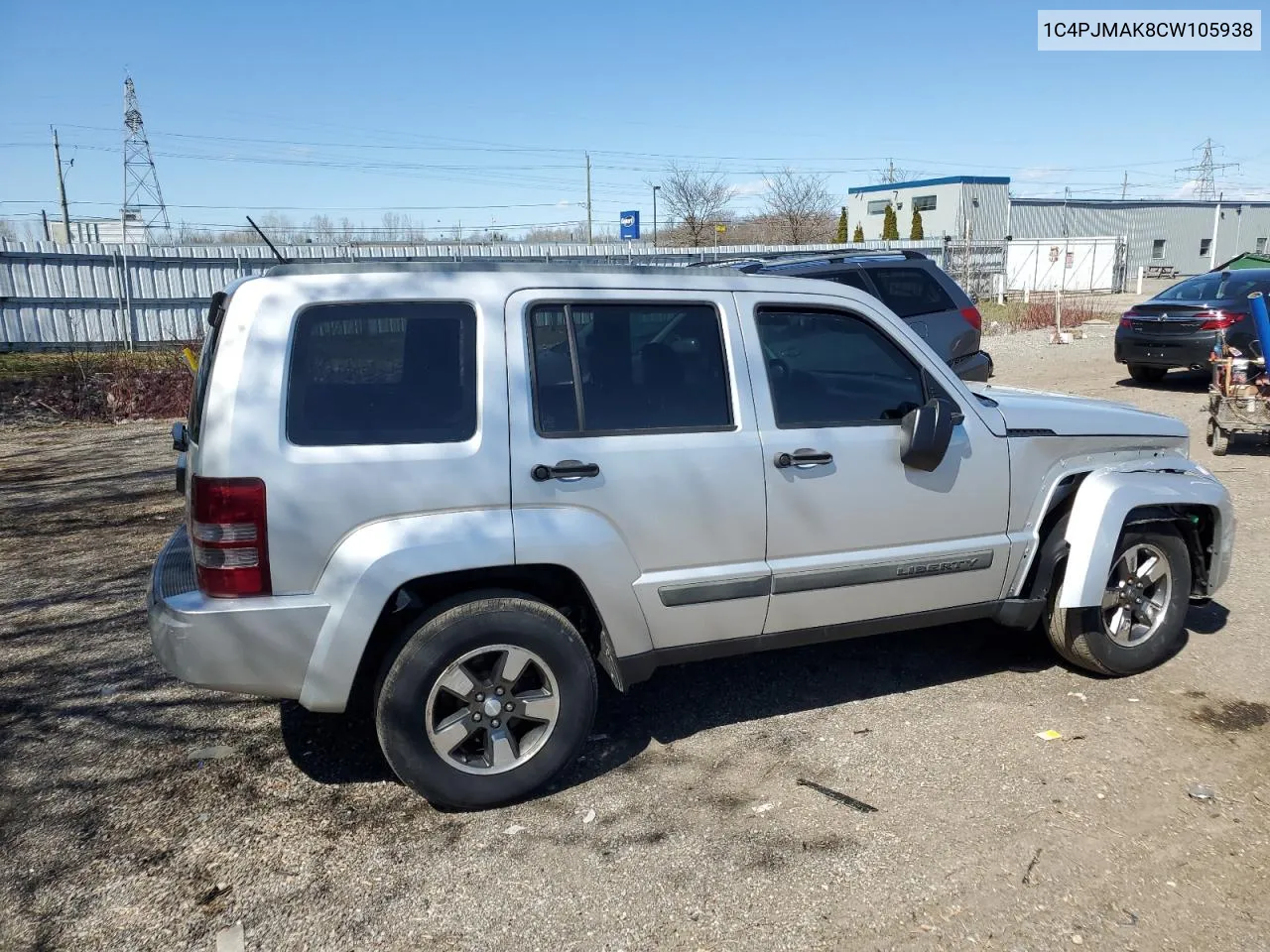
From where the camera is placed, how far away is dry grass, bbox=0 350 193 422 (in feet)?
44.5

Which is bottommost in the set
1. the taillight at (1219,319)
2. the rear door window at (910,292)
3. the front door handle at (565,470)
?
the front door handle at (565,470)

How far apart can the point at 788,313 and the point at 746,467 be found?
72cm

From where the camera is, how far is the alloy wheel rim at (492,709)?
347 centimetres

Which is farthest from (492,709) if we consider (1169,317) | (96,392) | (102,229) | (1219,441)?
(102,229)

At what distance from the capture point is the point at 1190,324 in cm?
1337

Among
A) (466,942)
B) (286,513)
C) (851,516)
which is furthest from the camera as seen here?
(851,516)

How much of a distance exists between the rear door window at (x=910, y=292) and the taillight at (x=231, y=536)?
7320mm

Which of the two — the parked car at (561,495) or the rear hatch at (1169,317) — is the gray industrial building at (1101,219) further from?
the parked car at (561,495)

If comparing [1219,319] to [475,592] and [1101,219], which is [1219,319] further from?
[1101,219]

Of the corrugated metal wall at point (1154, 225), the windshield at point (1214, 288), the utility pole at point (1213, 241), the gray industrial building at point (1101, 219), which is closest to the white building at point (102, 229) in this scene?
the windshield at point (1214, 288)

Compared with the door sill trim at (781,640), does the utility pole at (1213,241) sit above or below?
above

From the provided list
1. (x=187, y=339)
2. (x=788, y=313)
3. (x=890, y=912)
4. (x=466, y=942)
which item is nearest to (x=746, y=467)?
(x=788, y=313)

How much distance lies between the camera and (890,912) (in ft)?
9.77

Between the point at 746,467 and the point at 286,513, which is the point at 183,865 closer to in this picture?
the point at 286,513
